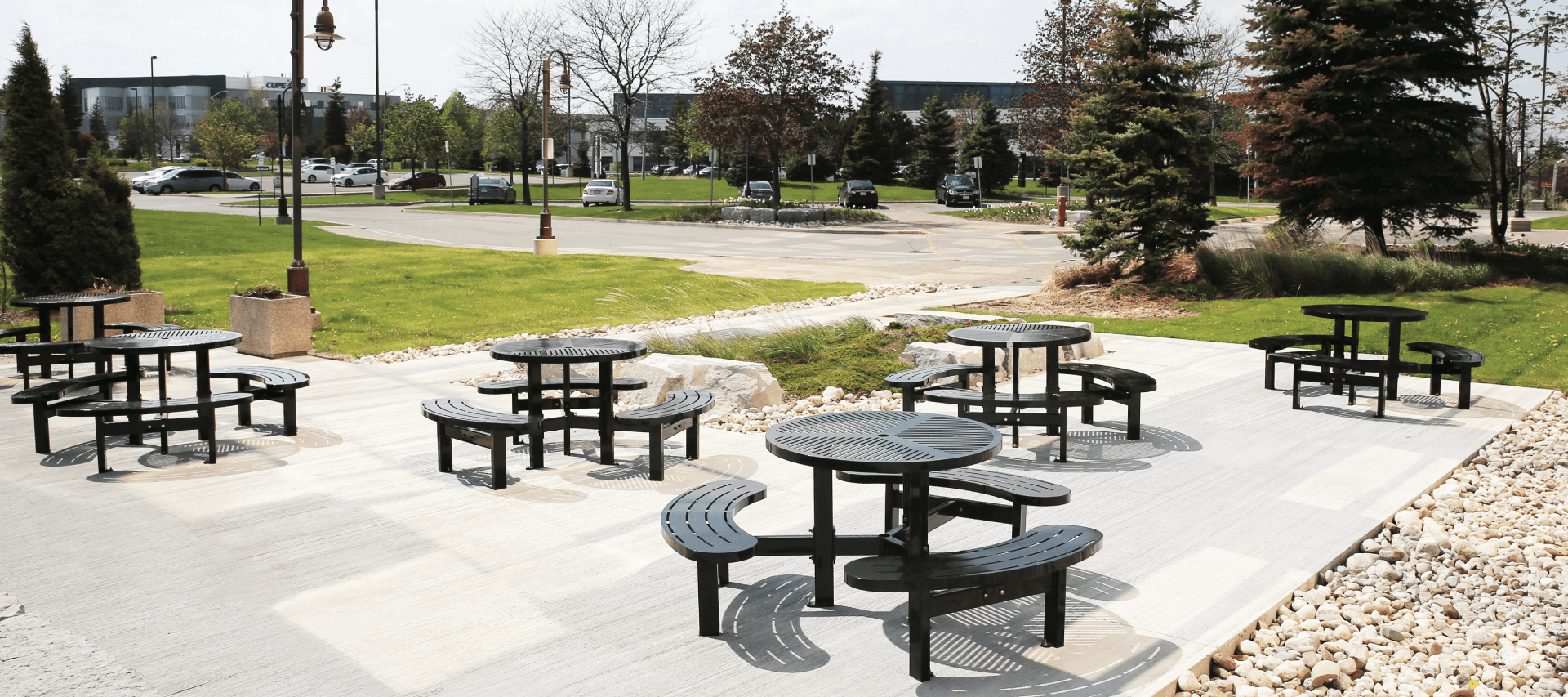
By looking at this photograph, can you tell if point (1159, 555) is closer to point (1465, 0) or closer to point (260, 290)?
point (260, 290)

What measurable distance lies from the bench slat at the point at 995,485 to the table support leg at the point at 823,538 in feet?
0.90

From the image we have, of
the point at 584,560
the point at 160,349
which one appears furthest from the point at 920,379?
the point at 160,349

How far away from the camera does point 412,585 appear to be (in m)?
4.66

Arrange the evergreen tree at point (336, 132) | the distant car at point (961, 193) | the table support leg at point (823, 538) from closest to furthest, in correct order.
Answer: the table support leg at point (823, 538) → the distant car at point (961, 193) → the evergreen tree at point (336, 132)

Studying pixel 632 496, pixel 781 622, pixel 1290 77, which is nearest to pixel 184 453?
pixel 632 496

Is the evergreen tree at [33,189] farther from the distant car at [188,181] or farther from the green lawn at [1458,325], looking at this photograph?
the distant car at [188,181]

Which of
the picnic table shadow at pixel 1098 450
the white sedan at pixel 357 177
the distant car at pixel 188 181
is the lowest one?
the picnic table shadow at pixel 1098 450

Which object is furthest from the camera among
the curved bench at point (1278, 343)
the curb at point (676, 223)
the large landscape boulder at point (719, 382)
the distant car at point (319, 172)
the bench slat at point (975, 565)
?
the distant car at point (319, 172)

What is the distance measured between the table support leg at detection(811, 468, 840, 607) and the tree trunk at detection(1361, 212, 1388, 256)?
17.7 m

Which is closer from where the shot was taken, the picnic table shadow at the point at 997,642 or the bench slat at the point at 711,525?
the picnic table shadow at the point at 997,642

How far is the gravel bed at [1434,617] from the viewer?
381 cm

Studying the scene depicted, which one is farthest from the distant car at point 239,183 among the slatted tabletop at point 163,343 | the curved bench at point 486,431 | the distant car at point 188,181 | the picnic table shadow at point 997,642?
the picnic table shadow at point 997,642

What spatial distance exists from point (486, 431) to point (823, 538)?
2.87m

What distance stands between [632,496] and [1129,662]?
3095mm
